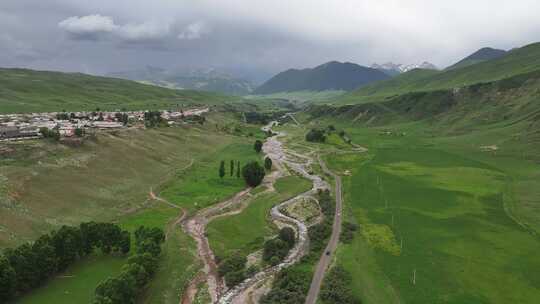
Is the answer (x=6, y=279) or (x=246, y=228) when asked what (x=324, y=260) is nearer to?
(x=246, y=228)

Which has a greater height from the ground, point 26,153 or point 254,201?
point 26,153

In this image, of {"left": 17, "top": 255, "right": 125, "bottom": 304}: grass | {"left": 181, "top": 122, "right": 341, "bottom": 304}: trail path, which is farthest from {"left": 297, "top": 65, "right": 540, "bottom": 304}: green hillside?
{"left": 17, "top": 255, "right": 125, "bottom": 304}: grass

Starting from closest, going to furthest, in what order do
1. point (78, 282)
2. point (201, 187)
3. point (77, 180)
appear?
1. point (78, 282)
2. point (77, 180)
3. point (201, 187)

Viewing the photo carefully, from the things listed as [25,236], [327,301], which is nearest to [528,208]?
[327,301]

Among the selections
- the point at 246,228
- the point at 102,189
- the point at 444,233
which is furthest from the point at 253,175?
the point at 444,233

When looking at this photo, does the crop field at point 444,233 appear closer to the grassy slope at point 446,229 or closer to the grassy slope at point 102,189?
the grassy slope at point 446,229

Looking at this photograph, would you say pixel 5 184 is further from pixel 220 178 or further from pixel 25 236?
pixel 220 178

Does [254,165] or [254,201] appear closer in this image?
[254,201]
